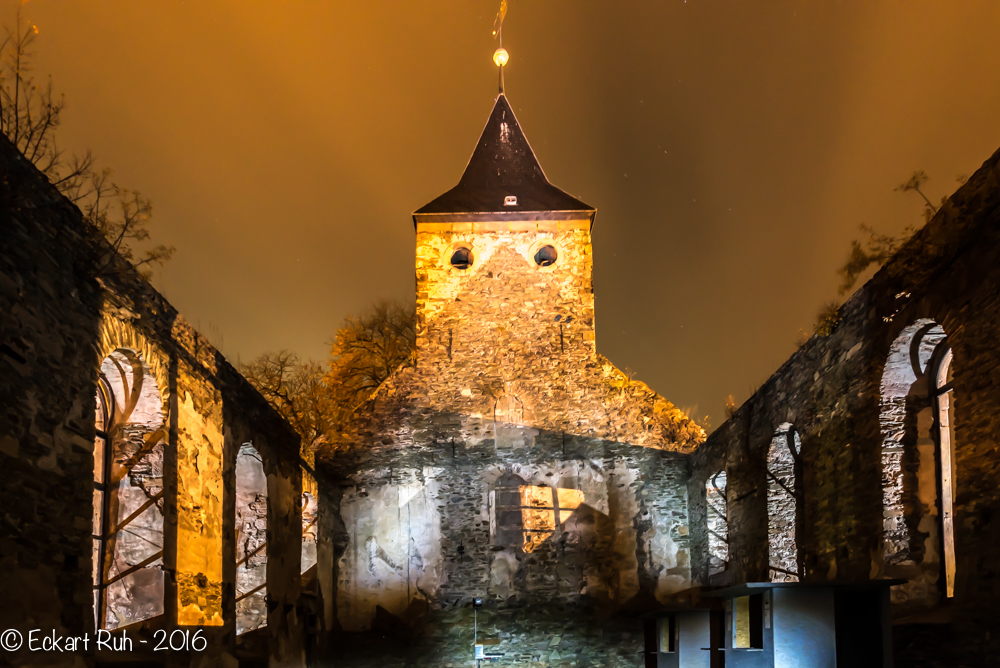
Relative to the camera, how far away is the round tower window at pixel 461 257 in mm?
17766

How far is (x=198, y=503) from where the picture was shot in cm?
970

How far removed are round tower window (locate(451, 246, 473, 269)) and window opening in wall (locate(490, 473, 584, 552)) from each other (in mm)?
4293

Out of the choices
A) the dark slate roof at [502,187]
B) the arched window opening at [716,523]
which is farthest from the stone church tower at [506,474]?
the arched window opening at [716,523]

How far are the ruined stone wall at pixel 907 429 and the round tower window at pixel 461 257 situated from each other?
7486 mm

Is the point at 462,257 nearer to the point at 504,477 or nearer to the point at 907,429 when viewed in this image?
the point at 504,477

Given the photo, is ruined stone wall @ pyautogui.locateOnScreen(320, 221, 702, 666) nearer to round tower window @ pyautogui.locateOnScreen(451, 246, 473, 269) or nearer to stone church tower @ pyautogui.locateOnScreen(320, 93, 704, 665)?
stone church tower @ pyautogui.locateOnScreen(320, 93, 704, 665)

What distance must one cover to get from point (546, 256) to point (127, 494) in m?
10.8

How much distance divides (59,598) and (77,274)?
247 cm

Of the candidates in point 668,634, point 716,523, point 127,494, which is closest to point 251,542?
point 127,494

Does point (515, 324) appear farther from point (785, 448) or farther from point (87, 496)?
point (87, 496)

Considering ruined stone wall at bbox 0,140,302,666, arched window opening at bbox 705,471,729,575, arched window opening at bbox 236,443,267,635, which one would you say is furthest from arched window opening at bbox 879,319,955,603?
arched window opening at bbox 236,443,267,635

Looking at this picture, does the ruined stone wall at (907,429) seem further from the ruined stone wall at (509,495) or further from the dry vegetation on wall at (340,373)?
the dry vegetation on wall at (340,373)

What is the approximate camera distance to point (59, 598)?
6.38m

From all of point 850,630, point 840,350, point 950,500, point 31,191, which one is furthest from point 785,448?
point 31,191
